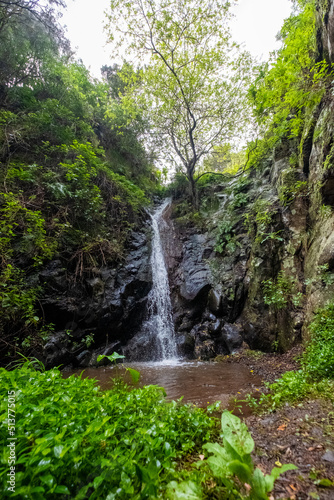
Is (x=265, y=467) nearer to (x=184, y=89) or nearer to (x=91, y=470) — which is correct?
(x=91, y=470)

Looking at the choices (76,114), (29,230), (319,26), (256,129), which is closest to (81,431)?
(29,230)

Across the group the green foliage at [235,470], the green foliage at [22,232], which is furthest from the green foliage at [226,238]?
the green foliage at [235,470]

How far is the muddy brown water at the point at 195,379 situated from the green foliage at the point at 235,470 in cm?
227

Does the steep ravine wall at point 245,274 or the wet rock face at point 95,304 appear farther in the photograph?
the wet rock face at point 95,304

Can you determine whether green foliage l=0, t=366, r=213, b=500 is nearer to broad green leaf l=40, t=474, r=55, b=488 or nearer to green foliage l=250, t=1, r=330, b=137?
broad green leaf l=40, t=474, r=55, b=488

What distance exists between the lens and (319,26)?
5660 mm

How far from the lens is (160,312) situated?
830cm

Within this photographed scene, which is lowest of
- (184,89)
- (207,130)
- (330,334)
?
(330,334)

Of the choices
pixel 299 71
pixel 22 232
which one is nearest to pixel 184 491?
pixel 22 232

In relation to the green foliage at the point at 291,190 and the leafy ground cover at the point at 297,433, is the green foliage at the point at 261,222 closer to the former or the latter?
the green foliage at the point at 291,190

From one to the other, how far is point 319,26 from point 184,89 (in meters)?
6.38

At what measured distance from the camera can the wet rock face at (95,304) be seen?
5781 millimetres

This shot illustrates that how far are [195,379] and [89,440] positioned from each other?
13.4 feet

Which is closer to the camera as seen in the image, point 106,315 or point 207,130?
point 106,315
